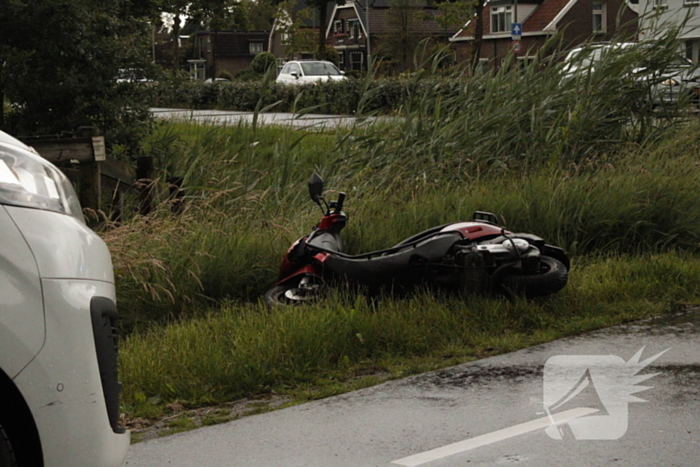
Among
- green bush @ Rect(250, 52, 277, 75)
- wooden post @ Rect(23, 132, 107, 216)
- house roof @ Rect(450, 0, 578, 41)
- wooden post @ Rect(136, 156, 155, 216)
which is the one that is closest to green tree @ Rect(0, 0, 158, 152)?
green bush @ Rect(250, 52, 277, 75)

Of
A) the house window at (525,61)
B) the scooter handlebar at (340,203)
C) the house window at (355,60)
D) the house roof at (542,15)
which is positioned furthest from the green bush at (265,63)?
the house window at (355,60)

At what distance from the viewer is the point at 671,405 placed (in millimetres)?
5160

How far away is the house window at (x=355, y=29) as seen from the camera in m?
90.3

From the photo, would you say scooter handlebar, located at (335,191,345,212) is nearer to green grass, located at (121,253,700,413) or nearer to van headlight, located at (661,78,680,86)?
green grass, located at (121,253,700,413)

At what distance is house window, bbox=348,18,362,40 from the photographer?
3556 inches

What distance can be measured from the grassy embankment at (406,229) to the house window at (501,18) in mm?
55072

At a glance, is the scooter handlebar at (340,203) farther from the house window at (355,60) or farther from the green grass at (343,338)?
the house window at (355,60)

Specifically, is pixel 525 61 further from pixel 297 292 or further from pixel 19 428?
pixel 19 428

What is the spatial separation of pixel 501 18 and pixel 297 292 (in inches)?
2520

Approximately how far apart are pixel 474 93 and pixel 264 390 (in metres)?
6.96

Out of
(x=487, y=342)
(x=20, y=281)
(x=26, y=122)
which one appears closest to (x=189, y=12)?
(x=26, y=122)

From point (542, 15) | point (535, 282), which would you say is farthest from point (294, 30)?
point (535, 282)

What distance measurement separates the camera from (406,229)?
9.01m

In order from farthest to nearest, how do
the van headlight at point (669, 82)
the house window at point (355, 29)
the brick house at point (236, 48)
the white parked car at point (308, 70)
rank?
the brick house at point (236, 48) < the house window at point (355, 29) < the white parked car at point (308, 70) < the van headlight at point (669, 82)
